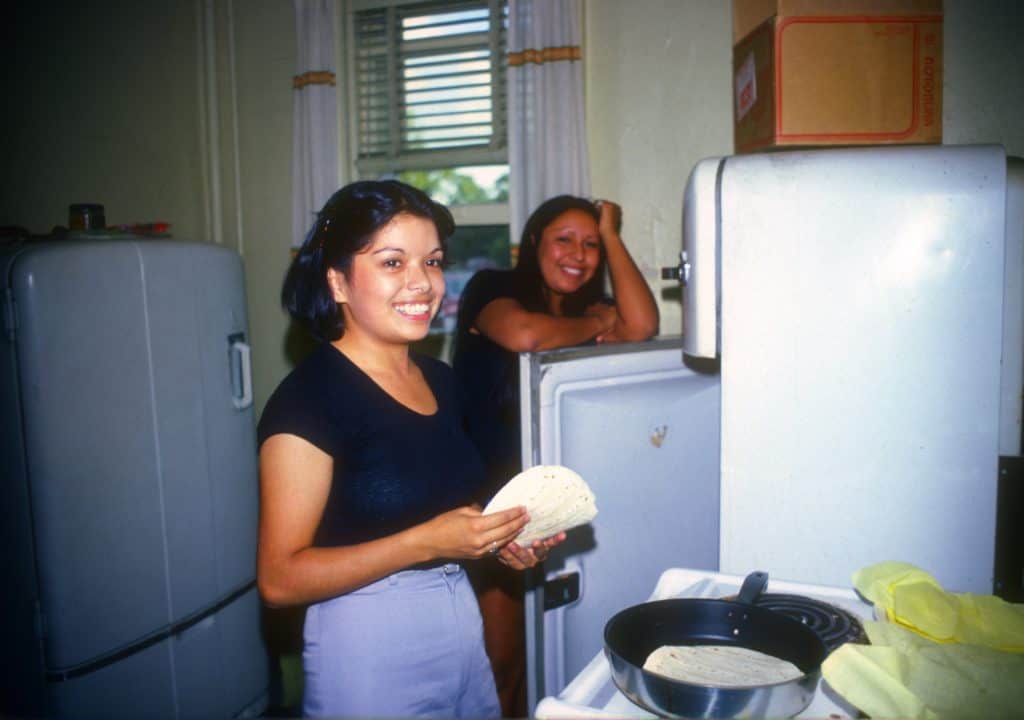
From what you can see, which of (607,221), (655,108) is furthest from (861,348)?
(655,108)

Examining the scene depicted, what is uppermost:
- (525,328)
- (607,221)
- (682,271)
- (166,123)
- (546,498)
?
(166,123)

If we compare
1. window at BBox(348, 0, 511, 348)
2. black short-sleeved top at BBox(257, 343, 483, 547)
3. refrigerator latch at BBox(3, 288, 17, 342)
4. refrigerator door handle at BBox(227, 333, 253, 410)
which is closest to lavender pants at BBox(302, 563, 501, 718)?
black short-sleeved top at BBox(257, 343, 483, 547)

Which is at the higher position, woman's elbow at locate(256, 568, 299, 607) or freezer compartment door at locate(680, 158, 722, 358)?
freezer compartment door at locate(680, 158, 722, 358)

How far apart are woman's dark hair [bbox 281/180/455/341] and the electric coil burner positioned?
0.85 metres

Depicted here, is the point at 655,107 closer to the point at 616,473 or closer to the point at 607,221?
the point at 607,221

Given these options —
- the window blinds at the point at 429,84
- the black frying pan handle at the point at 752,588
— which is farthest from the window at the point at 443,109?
the black frying pan handle at the point at 752,588

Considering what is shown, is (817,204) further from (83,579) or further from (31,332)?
(83,579)

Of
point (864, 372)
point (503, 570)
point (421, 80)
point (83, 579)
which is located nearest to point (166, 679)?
point (83, 579)

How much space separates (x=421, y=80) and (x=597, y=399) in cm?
200

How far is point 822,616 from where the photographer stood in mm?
1025

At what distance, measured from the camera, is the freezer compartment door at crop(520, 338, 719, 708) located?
1.75 m

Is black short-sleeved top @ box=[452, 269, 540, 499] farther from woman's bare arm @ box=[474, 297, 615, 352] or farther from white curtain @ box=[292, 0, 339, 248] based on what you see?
white curtain @ box=[292, 0, 339, 248]

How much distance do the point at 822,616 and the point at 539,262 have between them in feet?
5.13

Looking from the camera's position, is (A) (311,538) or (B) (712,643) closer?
(B) (712,643)
